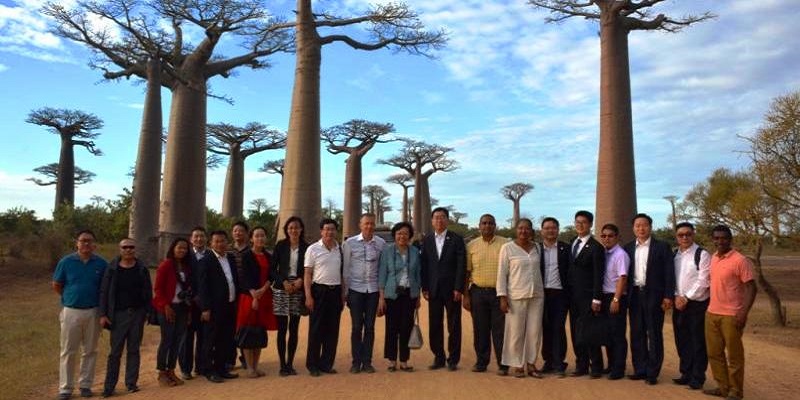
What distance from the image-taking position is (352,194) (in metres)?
28.3

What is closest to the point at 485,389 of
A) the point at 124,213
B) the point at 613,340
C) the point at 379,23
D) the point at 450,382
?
the point at 450,382

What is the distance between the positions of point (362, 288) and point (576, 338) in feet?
6.32

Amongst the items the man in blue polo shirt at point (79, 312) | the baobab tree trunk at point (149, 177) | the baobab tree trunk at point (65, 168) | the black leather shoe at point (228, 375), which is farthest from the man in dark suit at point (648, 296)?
the baobab tree trunk at point (65, 168)

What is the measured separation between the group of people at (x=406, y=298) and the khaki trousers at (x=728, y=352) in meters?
0.01

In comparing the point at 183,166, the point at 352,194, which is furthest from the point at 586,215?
the point at 352,194

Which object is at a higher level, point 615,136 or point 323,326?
point 615,136

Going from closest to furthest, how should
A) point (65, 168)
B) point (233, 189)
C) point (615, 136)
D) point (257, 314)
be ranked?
A: point (257, 314)
point (615, 136)
point (65, 168)
point (233, 189)

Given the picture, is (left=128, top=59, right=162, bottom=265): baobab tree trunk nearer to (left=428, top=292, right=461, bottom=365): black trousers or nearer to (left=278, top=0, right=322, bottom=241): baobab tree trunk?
(left=278, top=0, right=322, bottom=241): baobab tree trunk

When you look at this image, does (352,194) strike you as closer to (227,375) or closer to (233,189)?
(233,189)

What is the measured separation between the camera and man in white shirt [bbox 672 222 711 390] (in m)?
5.24

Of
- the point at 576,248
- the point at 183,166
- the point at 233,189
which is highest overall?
the point at 233,189

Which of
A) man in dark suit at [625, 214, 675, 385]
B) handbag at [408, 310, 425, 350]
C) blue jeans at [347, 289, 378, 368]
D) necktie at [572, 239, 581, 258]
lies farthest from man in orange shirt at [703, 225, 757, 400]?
blue jeans at [347, 289, 378, 368]

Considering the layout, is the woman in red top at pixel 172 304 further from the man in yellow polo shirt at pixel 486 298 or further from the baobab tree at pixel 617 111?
the baobab tree at pixel 617 111

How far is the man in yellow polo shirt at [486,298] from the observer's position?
5754mm
